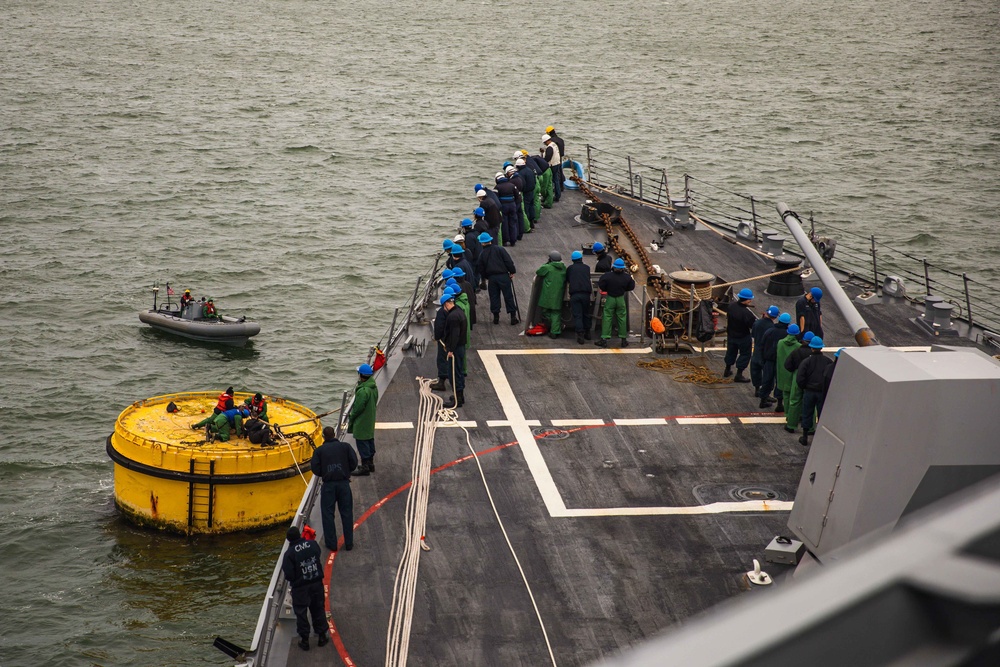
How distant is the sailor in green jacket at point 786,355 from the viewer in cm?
1933

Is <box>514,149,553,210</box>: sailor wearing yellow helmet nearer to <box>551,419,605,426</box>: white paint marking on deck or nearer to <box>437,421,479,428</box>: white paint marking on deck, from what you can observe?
<box>551,419,605,426</box>: white paint marking on deck

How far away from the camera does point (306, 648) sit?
13336mm

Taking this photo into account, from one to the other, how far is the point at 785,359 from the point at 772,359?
0.66 meters

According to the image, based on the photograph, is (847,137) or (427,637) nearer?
(427,637)

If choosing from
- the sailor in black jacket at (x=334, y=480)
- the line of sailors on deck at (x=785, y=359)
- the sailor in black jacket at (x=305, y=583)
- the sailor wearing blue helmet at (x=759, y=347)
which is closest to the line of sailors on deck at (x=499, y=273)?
the line of sailors on deck at (x=785, y=359)

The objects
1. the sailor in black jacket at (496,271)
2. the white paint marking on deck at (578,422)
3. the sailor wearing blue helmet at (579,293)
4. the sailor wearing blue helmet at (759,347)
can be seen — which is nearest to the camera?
the white paint marking on deck at (578,422)

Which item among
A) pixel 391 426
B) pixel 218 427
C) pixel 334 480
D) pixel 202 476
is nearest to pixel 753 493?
pixel 391 426

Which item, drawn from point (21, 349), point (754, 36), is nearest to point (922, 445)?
point (21, 349)

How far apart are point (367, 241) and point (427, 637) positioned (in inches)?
1344

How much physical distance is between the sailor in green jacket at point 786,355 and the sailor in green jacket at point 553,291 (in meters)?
4.96

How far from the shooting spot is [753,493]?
17.3 metres

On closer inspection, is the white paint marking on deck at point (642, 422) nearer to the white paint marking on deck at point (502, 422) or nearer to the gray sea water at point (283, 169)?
the white paint marking on deck at point (502, 422)

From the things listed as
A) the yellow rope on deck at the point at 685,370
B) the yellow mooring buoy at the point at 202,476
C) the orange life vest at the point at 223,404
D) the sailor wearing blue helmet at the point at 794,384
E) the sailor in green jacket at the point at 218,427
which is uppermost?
the sailor wearing blue helmet at the point at 794,384

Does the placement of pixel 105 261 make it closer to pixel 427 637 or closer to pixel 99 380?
pixel 99 380
